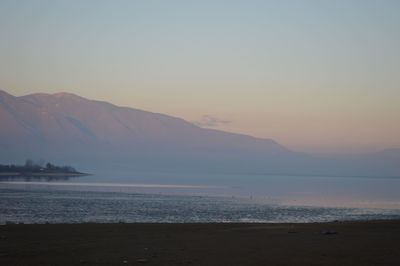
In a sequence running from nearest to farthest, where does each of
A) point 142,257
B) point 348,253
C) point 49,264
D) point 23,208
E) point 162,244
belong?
point 49,264 < point 142,257 < point 348,253 < point 162,244 < point 23,208

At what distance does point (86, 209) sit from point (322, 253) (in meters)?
32.6

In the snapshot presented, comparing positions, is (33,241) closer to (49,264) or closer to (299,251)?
(49,264)

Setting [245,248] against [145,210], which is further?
[145,210]

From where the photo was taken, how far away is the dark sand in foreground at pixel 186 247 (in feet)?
54.2

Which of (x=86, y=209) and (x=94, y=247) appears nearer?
(x=94, y=247)

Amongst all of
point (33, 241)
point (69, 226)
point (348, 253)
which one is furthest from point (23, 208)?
point (348, 253)

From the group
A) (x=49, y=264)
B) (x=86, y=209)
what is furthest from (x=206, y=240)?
(x=86, y=209)

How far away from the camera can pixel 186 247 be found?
1995cm

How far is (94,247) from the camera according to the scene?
1959 cm

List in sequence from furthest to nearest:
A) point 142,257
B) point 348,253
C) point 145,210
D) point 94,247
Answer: point 145,210 < point 94,247 < point 348,253 < point 142,257

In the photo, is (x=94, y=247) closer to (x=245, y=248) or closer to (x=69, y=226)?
(x=245, y=248)

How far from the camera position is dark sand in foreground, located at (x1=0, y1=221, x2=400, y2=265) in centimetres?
1652

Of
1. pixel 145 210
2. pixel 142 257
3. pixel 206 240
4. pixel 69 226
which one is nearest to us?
pixel 142 257

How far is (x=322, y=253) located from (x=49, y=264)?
29.2ft
